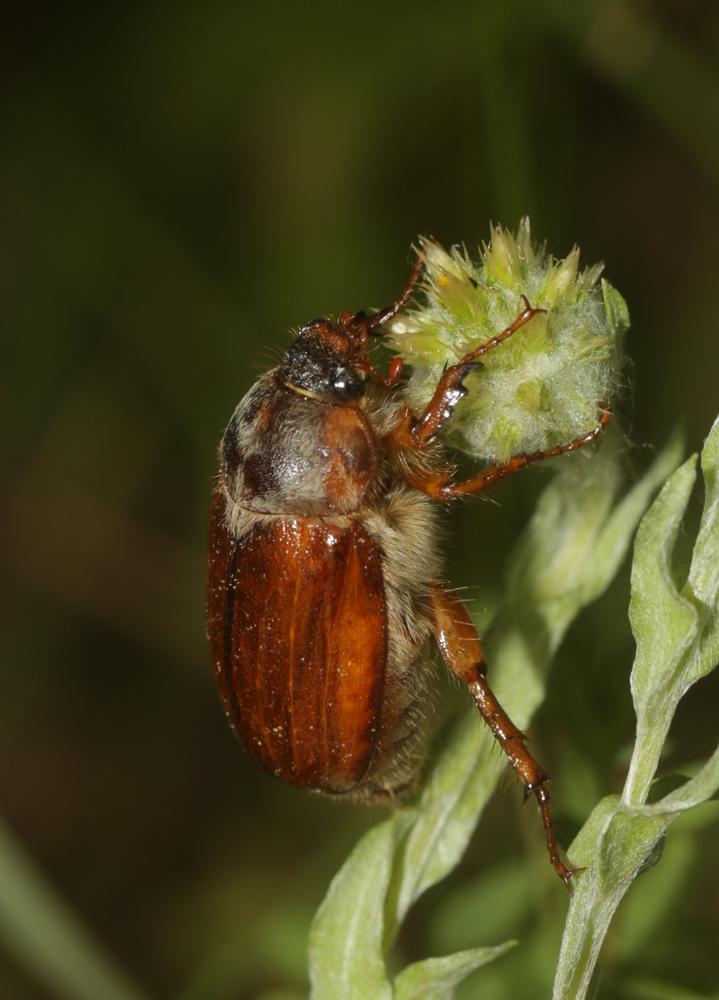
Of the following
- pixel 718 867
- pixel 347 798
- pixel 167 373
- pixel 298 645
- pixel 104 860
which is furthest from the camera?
pixel 167 373

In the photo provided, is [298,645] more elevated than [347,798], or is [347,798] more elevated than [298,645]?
[298,645]

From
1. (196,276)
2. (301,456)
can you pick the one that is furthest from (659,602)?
(196,276)

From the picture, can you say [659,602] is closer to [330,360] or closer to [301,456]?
[301,456]

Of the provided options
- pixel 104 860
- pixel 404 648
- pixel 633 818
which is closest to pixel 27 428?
pixel 104 860

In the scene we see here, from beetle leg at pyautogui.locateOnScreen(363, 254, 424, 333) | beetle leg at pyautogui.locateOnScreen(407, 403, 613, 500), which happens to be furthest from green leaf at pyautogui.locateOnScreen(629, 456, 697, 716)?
beetle leg at pyautogui.locateOnScreen(363, 254, 424, 333)

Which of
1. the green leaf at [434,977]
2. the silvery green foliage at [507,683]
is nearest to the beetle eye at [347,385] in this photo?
the silvery green foliage at [507,683]

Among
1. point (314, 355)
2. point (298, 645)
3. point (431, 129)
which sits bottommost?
point (298, 645)

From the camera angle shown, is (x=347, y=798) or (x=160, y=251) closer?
(x=347, y=798)

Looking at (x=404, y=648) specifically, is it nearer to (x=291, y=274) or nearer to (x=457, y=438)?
(x=457, y=438)

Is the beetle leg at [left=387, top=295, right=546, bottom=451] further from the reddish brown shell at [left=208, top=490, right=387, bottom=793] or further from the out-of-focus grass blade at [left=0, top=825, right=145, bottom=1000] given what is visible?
the out-of-focus grass blade at [left=0, top=825, right=145, bottom=1000]
